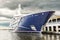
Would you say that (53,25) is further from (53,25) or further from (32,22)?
(32,22)

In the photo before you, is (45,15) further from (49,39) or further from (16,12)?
(49,39)

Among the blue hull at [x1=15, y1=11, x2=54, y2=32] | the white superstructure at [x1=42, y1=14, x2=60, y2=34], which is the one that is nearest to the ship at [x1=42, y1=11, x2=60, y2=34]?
the white superstructure at [x1=42, y1=14, x2=60, y2=34]

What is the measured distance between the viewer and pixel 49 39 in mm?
14641

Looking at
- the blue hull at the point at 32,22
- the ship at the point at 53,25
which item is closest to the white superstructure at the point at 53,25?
the ship at the point at 53,25

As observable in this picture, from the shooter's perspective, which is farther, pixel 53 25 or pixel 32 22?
pixel 32 22

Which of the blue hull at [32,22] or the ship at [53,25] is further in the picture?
the blue hull at [32,22]

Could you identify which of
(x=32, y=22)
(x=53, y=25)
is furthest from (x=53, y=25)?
(x=32, y=22)

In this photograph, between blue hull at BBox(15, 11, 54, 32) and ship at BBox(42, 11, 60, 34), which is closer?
ship at BBox(42, 11, 60, 34)

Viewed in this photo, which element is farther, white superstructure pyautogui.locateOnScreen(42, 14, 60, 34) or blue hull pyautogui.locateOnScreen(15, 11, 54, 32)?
blue hull pyautogui.locateOnScreen(15, 11, 54, 32)

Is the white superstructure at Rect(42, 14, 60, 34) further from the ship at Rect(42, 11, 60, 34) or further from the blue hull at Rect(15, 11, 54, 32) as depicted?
the blue hull at Rect(15, 11, 54, 32)

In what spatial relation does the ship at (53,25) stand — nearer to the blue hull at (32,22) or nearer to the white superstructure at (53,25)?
the white superstructure at (53,25)

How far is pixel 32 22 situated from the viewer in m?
19.6

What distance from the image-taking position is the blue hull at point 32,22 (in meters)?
19.5

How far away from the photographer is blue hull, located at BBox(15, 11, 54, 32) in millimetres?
19516
